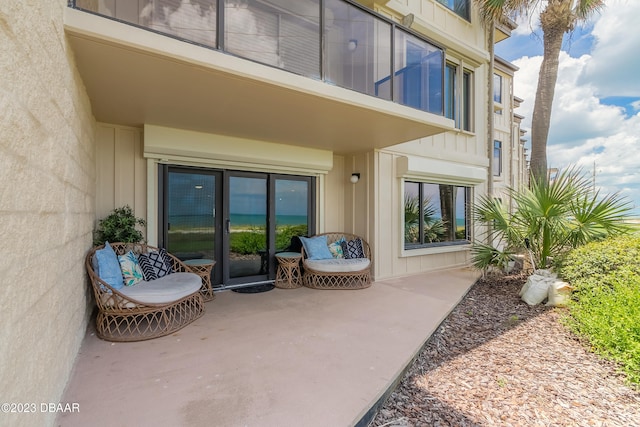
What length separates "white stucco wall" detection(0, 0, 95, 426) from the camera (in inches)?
46.9

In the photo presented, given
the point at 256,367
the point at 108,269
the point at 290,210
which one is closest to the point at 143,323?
the point at 108,269

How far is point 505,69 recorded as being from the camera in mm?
12203

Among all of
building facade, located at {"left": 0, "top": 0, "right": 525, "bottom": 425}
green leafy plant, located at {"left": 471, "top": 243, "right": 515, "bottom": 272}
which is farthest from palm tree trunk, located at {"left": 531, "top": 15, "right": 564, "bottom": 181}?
green leafy plant, located at {"left": 471, "top": 243, "right": 515, "bottom": 272}

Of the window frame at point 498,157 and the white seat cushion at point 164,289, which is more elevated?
the window frame at point 498,157

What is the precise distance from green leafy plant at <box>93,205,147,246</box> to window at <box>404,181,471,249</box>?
5062 mm

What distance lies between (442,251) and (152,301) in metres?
5.98

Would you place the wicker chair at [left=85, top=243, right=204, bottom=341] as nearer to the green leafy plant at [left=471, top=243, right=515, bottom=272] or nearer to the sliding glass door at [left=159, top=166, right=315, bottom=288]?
the sliding glass door at [left=159, top=166, right=315, bottom=288]

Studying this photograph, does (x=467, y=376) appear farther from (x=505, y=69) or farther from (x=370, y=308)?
(x=505, y=69)

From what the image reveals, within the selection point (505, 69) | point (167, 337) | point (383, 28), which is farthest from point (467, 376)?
point (505, 69)

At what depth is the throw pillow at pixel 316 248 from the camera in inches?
219

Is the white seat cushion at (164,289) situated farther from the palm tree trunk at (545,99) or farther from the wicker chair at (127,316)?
the palm tree trunk at (545,99)

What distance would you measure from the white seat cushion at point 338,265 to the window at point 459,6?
6324 millimetres

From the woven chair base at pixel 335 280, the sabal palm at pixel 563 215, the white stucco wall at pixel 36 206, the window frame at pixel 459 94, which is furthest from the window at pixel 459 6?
the white stucco wall at pixel 36 206

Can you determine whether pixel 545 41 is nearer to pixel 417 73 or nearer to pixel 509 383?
pixel 417 73
